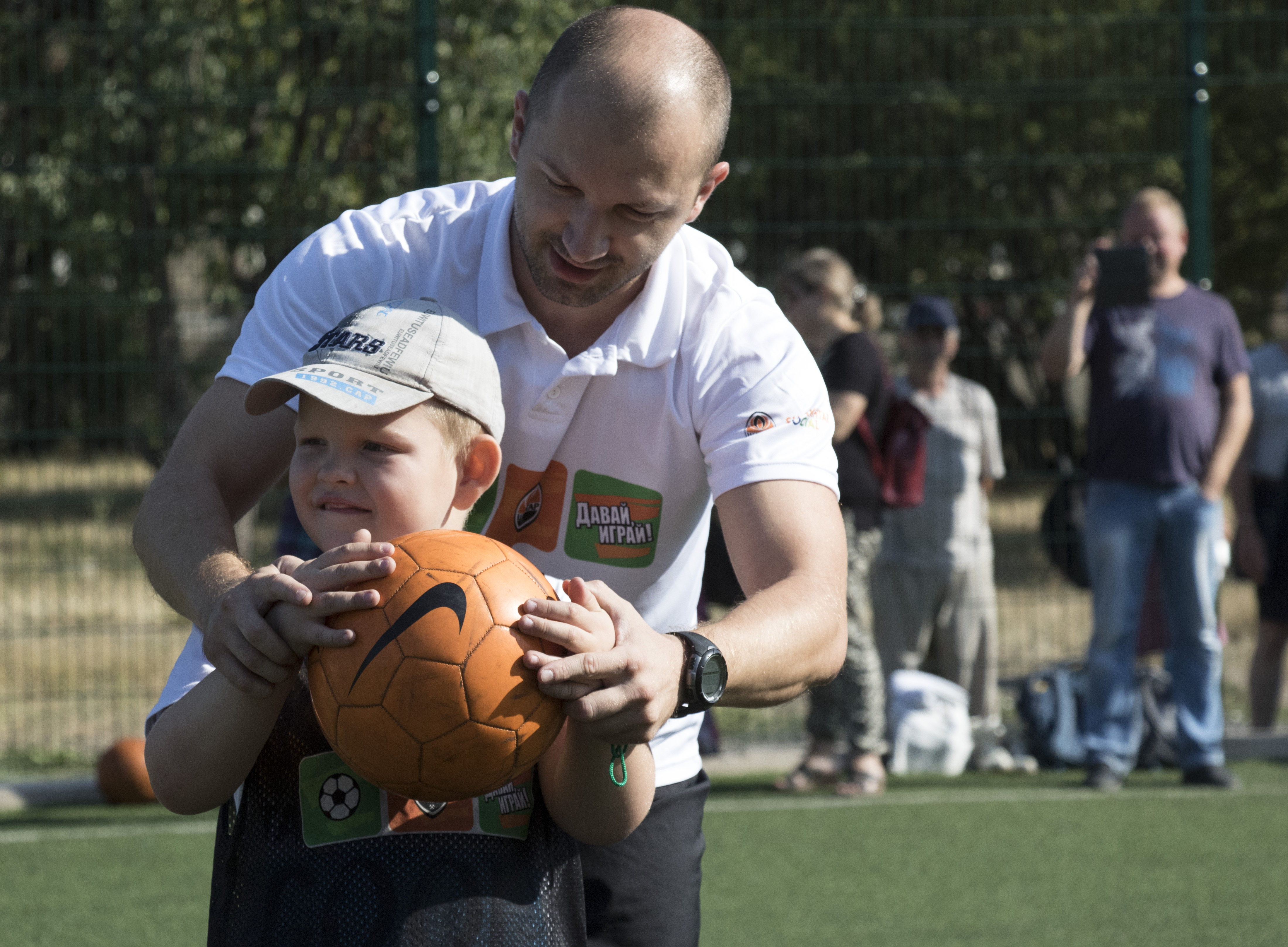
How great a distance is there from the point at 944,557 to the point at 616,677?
5.78 metres

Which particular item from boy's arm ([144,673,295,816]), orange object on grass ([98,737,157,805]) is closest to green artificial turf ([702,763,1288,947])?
orange object on grass ([98,737,157,805])

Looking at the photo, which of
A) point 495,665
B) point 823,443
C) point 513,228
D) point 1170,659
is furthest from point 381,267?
point 1170,659

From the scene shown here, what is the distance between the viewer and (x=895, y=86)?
24.7 ft

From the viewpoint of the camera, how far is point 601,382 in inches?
102

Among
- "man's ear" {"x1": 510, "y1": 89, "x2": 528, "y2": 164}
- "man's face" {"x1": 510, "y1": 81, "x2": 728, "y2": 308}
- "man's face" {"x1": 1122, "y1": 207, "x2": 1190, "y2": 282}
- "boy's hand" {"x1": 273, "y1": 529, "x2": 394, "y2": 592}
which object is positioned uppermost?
"man's face" {"x1": 1122, "y1": 207, "x2": 1190, "y2": 282}

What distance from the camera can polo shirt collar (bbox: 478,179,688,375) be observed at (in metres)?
2.57

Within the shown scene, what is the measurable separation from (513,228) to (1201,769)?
5233 mm

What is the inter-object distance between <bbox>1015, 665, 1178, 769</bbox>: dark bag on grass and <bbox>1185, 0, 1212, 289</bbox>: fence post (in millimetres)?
2033

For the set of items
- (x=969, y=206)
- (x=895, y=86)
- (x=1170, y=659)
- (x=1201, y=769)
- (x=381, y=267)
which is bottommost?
(x=1201, y=769)

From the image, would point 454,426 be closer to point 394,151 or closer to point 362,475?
point 362,475

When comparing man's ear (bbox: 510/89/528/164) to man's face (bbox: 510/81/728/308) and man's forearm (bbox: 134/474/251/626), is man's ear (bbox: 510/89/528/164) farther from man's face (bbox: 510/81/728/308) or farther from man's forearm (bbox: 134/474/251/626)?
man's forearm (bbox: 134/474/251/626)

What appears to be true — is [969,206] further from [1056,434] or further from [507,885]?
[507,885]

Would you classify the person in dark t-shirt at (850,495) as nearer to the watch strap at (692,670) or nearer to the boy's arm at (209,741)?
the watch strap at (692,670)

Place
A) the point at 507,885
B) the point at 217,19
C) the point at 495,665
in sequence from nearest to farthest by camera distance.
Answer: the point at 495,665 < the point at 507,885 < the point at 217,19
